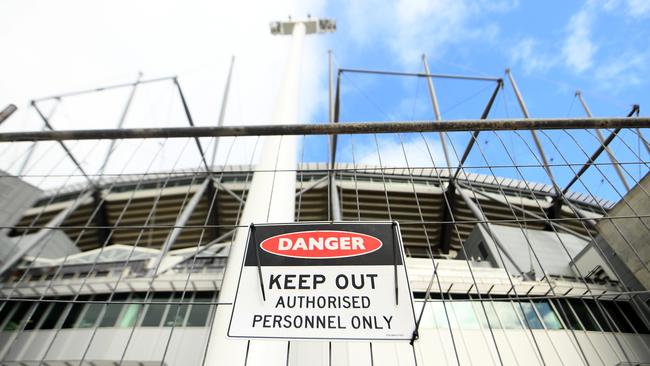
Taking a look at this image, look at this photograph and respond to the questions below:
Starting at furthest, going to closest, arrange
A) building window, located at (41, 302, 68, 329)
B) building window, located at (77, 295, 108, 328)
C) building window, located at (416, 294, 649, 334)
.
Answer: building window, located at (41, 302, 68, 329)
building window, located at (77, 295, 108, 328)
building window, located at (416, 294, 649, 334)

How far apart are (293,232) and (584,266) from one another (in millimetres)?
14857

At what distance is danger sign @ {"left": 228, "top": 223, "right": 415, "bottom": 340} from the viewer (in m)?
2.54

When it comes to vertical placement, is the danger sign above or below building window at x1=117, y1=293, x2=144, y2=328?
below

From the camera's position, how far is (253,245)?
3.10 m

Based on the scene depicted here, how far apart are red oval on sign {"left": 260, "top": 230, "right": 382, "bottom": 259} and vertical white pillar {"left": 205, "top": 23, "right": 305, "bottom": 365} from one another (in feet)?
1.29

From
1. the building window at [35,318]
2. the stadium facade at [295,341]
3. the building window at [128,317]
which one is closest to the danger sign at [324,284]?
the stadium facade at [295,341]

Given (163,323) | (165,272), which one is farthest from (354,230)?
(165,272)

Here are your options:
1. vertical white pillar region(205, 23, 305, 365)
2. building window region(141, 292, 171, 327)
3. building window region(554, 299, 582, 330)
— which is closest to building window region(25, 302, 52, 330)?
building window region(141, 292, 171, 327)

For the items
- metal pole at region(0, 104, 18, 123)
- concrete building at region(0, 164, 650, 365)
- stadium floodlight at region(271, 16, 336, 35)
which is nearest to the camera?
metal pole at region(0, 104, 18, 123)

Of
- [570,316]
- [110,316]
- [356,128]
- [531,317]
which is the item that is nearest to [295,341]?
[356,128]

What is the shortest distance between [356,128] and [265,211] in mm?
3550

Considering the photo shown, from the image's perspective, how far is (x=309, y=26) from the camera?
25.7 metres

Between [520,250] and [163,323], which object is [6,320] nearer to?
[163,323]

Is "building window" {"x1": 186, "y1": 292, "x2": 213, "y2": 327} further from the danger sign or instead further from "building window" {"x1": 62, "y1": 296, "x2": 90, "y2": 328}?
the danger sign
